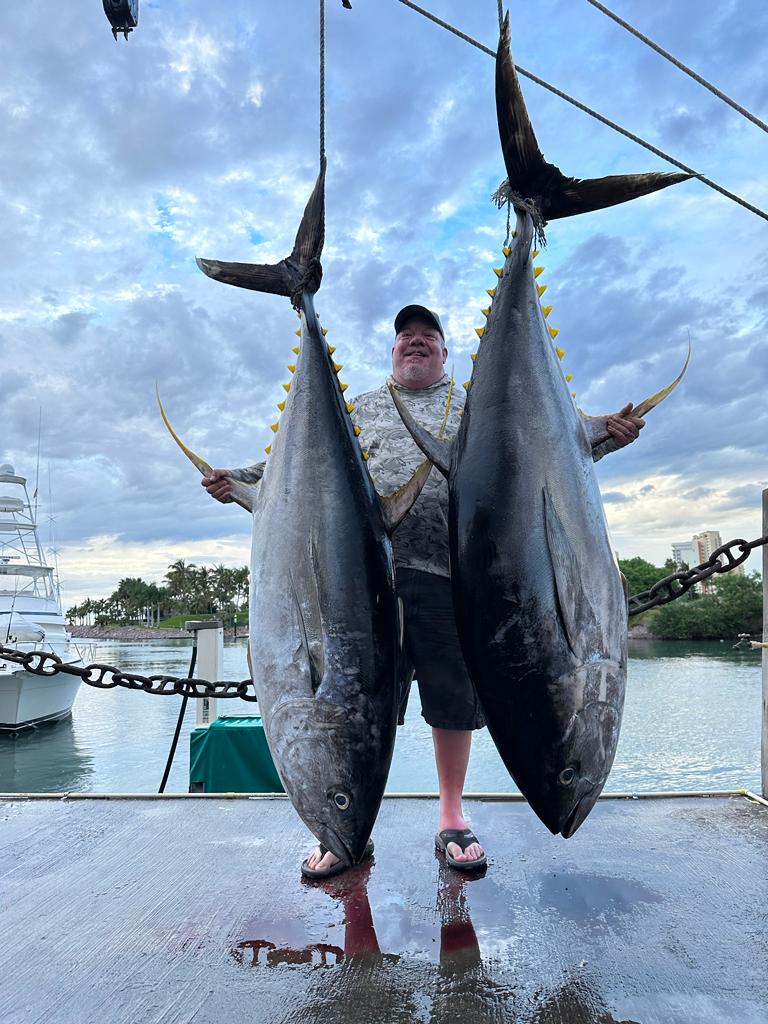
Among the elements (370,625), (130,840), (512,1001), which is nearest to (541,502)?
(370,625)

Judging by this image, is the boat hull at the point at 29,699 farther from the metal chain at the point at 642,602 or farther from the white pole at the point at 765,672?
the white pole at the point at 765,672

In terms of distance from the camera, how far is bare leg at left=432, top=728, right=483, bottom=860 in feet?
7.34

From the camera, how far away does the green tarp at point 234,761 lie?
439 cm

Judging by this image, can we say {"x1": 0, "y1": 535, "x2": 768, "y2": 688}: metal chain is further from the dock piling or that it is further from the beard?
the beard

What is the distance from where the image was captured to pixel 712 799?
272 centimetres

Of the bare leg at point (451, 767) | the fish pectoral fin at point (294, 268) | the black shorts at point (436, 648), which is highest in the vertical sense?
the fish pectoral fin at point (294, 268)

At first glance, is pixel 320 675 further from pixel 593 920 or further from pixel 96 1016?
pixel 593 920

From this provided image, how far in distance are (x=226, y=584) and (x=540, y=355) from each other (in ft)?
234

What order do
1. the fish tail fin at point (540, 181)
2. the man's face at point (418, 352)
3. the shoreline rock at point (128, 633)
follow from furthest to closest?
the shoreline rock at point (128, 633)
the man's face at point (418, 352)
the fish tail fin at point (540, 181)

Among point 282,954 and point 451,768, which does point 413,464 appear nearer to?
point 451,768

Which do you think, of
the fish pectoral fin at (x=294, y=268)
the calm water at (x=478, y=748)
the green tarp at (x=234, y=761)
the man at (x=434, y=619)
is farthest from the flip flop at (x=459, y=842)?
the calm water at (x=478, y=748)

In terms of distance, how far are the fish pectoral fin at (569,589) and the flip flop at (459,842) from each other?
1.05 m

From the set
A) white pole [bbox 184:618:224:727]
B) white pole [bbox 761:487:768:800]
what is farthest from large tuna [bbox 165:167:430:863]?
white pole [bbox 184:618:224:727]

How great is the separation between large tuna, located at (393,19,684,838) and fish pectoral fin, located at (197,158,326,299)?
1.68 ft
